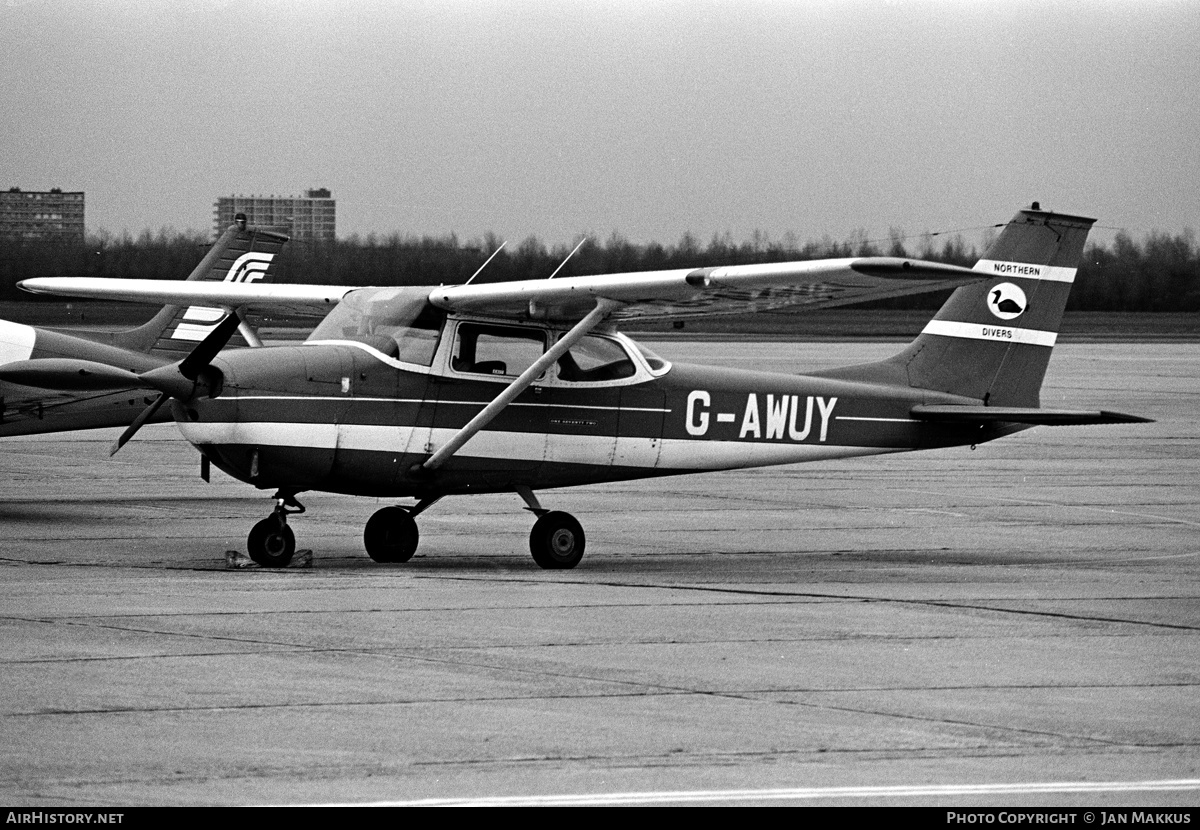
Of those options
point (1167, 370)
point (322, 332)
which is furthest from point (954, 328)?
point (1167, 370)

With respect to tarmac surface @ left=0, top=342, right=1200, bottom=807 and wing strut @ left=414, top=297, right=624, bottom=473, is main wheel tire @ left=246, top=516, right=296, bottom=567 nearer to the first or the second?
tarmac surface @ left=0, top=342, right=1200, bottom=807

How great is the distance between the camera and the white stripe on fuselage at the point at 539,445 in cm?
1225

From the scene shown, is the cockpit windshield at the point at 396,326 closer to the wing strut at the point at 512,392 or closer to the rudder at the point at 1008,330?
the wing strut at the point at 512,392

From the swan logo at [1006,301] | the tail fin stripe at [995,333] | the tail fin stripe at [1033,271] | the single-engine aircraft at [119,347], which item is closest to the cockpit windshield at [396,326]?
the single-engine aircraft at [119,347]

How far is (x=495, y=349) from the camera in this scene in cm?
1334

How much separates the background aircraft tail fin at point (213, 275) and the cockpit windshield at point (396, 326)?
21.8 feet

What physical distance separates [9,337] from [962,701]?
12.2 meters

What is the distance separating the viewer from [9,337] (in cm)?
1750

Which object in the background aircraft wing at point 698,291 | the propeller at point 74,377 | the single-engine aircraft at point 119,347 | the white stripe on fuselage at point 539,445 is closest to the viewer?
the background aircraft wing at point 698,291

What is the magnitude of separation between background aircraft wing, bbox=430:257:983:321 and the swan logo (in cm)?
267

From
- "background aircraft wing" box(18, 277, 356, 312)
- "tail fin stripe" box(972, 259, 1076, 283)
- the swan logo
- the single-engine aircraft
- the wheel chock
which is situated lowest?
the wheel chock

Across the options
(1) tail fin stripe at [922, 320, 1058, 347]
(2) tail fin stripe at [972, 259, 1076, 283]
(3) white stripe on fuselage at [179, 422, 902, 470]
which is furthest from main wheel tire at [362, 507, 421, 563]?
(2) tail fin stripe at [972, 259, 1076, 283]

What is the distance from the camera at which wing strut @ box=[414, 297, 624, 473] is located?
12.9m

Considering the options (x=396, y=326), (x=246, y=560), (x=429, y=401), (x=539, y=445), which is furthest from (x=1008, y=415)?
(x=246, y=560)
